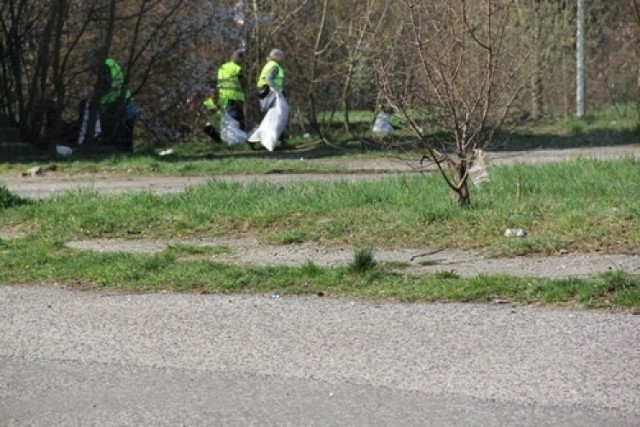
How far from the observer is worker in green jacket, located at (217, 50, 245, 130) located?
2270 centimetres

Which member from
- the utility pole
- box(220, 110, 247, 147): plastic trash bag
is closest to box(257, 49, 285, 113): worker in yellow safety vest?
box(220, 110, 247, 147): plastic trash bag

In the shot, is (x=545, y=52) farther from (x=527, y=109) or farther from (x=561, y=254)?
(x=561, y=254)

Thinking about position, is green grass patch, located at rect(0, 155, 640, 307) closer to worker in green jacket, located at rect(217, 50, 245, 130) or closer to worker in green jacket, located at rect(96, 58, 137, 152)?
worker in green jacket, located at rect(96, 58, 137, 152)

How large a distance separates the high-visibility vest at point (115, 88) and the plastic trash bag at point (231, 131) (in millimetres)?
2316

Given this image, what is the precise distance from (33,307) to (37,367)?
1.63m

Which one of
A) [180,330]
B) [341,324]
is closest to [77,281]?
[180,330]

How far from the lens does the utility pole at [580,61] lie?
86.9 feet

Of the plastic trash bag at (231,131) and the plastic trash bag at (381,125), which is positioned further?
the plastic trash bag at (381,125)

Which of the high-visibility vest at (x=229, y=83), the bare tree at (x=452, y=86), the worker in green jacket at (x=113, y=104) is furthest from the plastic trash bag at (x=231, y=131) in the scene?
the bare tree at (x=452, y=86)

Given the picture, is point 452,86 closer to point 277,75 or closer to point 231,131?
point 277,75

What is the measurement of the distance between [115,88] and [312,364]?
1521 cm

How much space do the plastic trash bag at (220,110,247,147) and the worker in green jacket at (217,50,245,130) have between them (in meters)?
0.08

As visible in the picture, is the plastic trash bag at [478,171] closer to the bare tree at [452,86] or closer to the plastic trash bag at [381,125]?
the bare tree at [452,86]

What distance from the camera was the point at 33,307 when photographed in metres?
8.59
